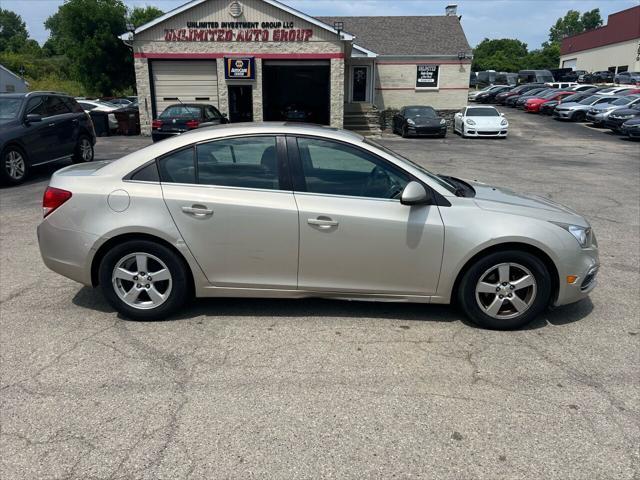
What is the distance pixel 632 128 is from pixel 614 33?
4966cm

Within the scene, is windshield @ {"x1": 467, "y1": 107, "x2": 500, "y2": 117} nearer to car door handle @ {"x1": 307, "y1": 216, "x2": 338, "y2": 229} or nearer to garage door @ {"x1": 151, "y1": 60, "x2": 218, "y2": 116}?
garage door @ {"x1": 151, "y1": 60, "x2": 218, "y2": 116}

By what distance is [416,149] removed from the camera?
1942 centimetres

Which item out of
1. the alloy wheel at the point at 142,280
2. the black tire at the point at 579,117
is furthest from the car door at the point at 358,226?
the black tire at the point at 579,117

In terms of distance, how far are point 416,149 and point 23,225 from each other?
14.8 metres

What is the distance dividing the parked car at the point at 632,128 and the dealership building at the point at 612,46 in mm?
40907

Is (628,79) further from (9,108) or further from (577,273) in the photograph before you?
(577,273)

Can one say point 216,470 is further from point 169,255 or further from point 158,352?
point 169,255

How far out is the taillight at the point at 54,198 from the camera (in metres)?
4.16

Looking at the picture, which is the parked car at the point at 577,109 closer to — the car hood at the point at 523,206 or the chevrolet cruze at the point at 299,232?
the car hood at the point at 523,206

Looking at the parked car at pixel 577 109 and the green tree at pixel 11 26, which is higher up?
the green tree at pixel 11 26

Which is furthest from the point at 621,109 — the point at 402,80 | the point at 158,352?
the point at 158,352

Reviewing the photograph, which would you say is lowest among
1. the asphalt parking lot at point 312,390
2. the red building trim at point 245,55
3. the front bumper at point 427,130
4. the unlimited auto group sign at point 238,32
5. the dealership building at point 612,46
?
the asphalt parking lot at point 312,390

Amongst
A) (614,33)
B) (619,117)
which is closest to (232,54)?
(619,117)

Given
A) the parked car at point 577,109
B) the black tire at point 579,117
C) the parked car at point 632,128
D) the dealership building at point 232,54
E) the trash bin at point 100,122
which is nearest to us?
the parked car at point 632,128
